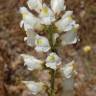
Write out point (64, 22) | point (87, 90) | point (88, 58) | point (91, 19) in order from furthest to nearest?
point (91, 19) → point (88, 58) → point (87, 90) → point (64, 22)

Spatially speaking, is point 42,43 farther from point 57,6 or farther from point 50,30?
point 57,6

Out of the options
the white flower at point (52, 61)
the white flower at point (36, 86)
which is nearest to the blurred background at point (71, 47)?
the white flower at point (36, 86)

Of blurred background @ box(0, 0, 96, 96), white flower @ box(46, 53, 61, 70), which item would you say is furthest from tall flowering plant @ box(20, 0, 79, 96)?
blurred background @ box(0, 0, 96, 96)

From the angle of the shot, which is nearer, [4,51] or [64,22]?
[64,22]

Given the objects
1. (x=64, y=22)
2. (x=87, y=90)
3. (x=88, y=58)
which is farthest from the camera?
(x=88, y=58)

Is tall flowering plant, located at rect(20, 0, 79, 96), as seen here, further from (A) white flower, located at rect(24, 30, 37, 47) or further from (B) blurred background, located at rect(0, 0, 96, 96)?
(B) blurred background, located at rect(0, 0, 96, 96)

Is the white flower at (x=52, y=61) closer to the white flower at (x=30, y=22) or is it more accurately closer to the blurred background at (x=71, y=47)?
the white flower at (x=30, y=22)

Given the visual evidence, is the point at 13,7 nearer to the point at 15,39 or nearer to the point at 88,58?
the point at 15,39

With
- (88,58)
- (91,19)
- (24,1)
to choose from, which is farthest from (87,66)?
(24,1)
